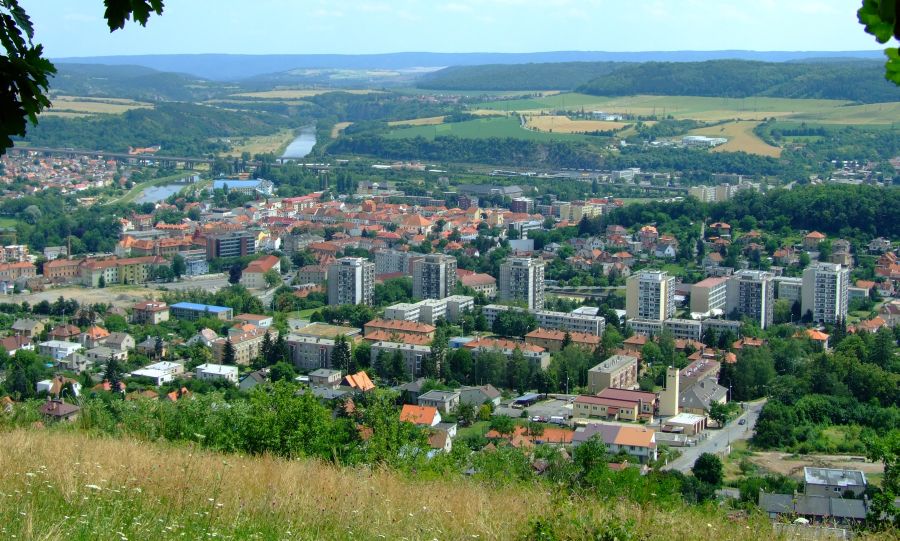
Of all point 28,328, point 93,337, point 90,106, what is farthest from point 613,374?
point 90,106

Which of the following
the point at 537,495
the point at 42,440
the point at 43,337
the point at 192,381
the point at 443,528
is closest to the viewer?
the point at 443,528

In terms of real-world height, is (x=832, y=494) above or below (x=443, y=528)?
below

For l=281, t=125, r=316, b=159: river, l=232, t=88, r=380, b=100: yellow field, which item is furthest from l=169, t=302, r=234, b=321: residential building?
l=232, t=88, r=380, b=100: yellow field

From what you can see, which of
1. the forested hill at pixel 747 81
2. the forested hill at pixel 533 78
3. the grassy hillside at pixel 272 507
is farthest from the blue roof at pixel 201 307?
the forested hill at pixel 533 78

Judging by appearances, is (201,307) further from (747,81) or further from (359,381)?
(747,81)

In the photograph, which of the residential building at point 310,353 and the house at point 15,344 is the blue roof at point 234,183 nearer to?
the house at point 15,344

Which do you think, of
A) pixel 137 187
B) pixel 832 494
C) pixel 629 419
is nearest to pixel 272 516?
pixel 832 494

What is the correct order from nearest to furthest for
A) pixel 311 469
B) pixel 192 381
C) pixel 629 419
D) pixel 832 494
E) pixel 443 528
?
pixel 443 528, pixel 311 469, pixel 832 494, pixel 629 419, pixel 192 381

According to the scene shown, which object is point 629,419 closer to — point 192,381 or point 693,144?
point 192,381

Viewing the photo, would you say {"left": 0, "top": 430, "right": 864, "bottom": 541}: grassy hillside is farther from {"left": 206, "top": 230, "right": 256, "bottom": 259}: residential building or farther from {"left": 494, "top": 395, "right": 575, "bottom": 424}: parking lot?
{"left": 206, "top": 230, "right": 256, "bottom": 259}: residential building
